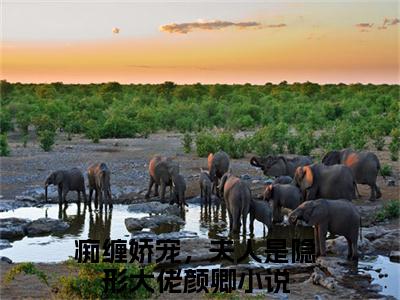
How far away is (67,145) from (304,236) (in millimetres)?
18346

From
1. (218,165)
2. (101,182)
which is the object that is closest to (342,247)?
(101,182)

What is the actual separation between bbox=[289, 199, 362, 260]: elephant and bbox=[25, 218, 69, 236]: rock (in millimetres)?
5148

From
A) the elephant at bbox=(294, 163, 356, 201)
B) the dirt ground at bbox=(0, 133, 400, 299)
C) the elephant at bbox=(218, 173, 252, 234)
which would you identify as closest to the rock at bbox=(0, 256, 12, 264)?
the dirt ground at bbox=(0, 133, 400, 299)

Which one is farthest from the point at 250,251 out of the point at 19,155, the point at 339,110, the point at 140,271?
the point at 339,110

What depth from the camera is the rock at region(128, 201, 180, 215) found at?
49.9ft

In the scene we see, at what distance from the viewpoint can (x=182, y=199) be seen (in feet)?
52.3

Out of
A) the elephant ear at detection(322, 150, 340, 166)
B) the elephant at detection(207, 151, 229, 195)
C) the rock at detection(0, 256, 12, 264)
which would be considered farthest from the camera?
the elephant at detection(207, 151, 229, 195)

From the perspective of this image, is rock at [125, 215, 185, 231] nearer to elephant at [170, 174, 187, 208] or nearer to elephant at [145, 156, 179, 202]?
elephant at [170, 174, 187, 208]

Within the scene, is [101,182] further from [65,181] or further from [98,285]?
[98,285]

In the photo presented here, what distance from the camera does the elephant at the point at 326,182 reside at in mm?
14203

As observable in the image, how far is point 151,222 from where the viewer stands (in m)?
13.8

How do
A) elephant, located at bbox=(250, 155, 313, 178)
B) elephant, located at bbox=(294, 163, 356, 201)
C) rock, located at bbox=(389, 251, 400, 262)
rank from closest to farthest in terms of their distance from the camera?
rock, located at bbox=(389, 251, 400, 262), elephant, located at bbox=(294, 163, 356, 201), elephant, located at bbox=(250, 155, 313, 178)

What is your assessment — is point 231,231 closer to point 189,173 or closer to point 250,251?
point 250,251

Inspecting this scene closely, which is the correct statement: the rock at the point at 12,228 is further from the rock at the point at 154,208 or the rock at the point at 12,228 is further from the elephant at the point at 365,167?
the elephant at the point at 365,167
